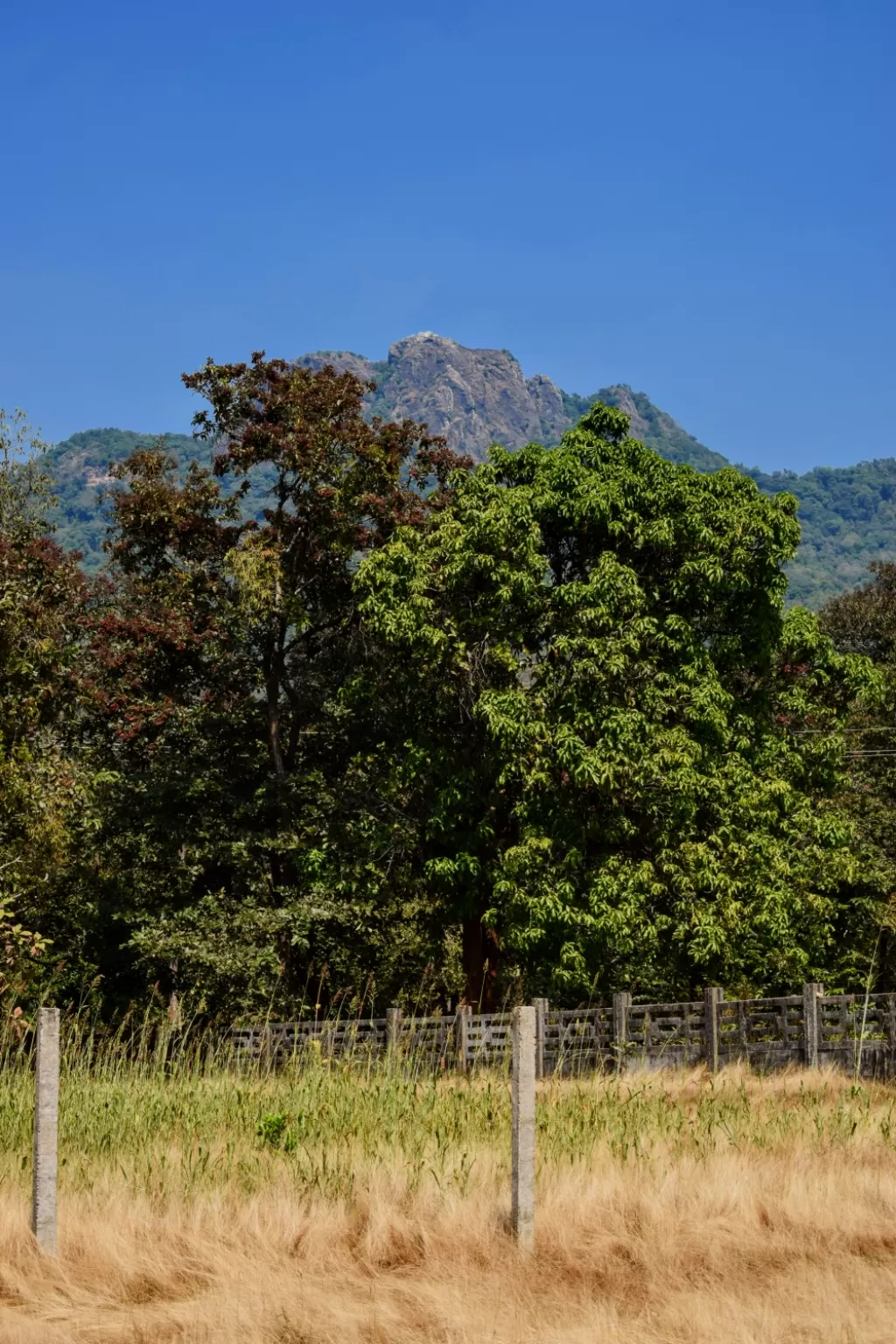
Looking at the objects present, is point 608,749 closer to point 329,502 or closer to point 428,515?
point 428,515

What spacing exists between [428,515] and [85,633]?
780 cm

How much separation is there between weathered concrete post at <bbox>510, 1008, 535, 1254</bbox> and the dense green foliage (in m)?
13.8

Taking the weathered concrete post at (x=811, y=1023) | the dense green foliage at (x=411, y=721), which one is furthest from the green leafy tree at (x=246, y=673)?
the weathered concrete post at (x=811, y=1023)

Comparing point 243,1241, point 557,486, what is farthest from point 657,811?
point 243,1241

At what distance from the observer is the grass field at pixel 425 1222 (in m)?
6.67

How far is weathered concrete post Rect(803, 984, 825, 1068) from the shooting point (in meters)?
20.8

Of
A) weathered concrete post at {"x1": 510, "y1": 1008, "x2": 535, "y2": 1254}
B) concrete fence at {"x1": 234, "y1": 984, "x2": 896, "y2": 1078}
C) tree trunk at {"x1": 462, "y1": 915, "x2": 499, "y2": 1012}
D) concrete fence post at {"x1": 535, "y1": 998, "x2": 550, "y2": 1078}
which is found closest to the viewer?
weathered concrete post at {"x1": 510, "y1": 1008, "x2": 535, "y2": 1254}

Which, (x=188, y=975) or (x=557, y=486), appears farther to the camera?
(x=188, y=975)

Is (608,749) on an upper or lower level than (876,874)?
upper

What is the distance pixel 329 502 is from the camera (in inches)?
1065

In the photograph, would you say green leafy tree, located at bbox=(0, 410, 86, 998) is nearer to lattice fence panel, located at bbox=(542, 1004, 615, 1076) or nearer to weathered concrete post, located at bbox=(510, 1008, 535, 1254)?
lattice fence panel, located at bbox=(542, 1004, 615, 1076)

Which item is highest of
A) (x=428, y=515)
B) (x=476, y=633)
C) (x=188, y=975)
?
(x=428, y=515)

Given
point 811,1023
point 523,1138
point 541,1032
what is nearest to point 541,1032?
point 541,1032

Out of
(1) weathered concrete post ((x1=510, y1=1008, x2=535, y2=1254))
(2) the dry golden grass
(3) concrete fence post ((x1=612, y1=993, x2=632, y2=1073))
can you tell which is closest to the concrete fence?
(3) concrete fence post ((x1=612, y1=993, x2=632, y2=1073))
